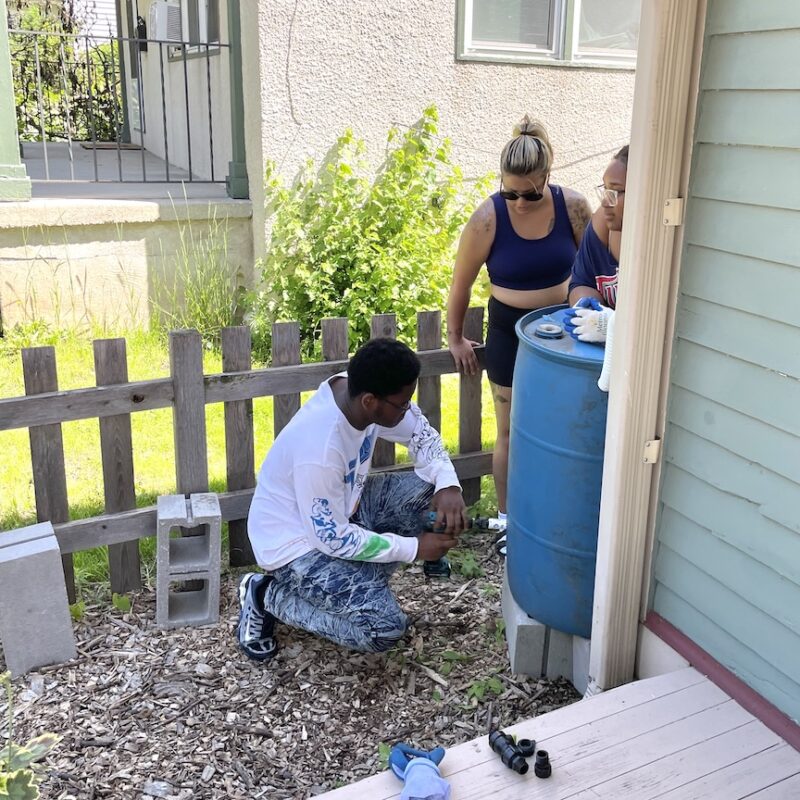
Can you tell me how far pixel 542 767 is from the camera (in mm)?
2215

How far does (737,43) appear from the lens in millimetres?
2256

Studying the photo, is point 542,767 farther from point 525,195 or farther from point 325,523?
point 525,195

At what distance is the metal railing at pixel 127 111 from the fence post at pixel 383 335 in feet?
12.6

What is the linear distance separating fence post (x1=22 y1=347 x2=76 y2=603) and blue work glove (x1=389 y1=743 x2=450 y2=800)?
1.82 metres

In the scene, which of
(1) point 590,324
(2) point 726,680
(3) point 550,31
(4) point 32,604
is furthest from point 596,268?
(3) point 550,31

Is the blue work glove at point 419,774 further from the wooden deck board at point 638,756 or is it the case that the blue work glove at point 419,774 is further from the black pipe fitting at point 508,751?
the black pipe fitting at point 508,751

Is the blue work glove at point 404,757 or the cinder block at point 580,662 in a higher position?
the blue work glove at point 404,757

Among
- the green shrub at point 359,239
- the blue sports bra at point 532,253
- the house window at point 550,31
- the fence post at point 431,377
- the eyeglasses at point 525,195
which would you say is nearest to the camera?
the eyeglasses at point 525,195

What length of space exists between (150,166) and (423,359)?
24.0 feet

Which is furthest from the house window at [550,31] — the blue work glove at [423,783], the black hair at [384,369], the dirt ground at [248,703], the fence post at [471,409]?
the blue work glove at [423,783]

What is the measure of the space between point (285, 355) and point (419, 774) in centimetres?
204

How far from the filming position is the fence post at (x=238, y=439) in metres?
3.63

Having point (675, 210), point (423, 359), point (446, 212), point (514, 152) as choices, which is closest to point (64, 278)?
point (446, 212)

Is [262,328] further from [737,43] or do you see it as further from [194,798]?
[737,43]
